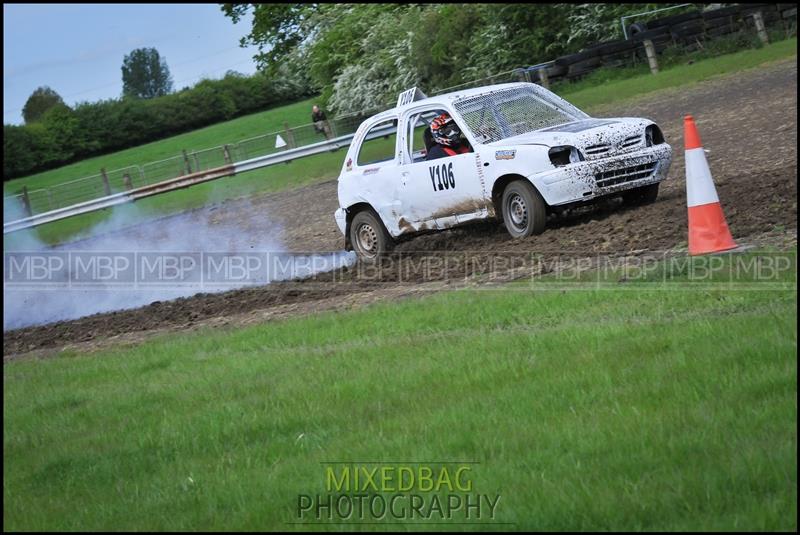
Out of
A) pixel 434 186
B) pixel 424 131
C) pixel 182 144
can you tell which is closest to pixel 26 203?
pixel 182 144

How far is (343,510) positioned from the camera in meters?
5.17

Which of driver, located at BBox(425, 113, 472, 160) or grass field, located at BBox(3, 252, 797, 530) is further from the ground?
driver, located at BBox(425, 113, 472, 160)

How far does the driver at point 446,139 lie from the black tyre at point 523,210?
0.88m

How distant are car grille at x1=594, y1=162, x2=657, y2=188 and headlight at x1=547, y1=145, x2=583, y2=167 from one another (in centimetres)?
29

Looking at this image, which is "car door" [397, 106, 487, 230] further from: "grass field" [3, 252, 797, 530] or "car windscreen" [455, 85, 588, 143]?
"grass field" [3, 252, 797, 530]

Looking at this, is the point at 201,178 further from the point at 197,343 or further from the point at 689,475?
the point at 689,475

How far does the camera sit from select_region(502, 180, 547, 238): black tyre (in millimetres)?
12188

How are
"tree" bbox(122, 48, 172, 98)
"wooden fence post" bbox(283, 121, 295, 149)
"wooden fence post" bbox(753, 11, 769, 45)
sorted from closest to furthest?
1. "wooden fence post" bbox(753, 11, 769, 45)
2. "wooden fence post" bbox(283, 121, 295, 149)
3. "tree" bbox(122, 48, 172, 98)

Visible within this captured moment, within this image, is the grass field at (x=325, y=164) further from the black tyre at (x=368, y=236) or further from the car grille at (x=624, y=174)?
the car grille at (x=624, y=174)

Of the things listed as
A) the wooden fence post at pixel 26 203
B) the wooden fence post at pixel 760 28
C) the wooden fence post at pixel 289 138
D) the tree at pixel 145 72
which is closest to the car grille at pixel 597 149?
the wooden fence post at pixel 760 28

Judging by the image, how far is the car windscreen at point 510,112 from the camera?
13.0 m

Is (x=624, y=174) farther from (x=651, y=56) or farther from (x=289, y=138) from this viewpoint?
(x=289, y=138)

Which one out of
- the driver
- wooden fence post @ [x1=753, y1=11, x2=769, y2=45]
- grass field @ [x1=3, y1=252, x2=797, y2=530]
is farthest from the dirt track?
wooden fence post @ [x1=753, y1=11, x2=769, y2=45]

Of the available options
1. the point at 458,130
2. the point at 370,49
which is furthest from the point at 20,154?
the point at 458,130
